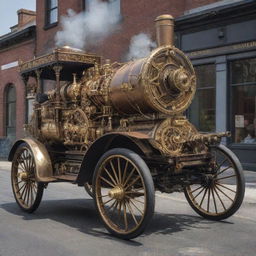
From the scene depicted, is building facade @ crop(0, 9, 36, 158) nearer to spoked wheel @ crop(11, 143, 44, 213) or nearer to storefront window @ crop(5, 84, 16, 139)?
storefront window @ crop(5, 84, 16, 139)

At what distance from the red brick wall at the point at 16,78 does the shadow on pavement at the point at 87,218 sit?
15.8m

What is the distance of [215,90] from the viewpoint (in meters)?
14.0

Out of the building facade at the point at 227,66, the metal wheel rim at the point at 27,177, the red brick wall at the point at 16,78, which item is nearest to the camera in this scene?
the metal wheel rim at the point at 27,177

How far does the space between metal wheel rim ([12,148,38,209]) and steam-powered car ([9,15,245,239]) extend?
0.02 meters

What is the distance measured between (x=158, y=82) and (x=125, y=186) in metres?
1.55

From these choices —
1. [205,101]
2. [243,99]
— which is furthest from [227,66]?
[205,101]

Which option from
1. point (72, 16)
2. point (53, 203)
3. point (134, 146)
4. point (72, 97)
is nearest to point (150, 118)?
point (134, 146)

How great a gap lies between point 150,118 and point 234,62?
7.85 metres

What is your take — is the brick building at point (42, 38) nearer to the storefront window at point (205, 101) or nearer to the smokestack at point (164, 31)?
the storefront window at point (205, 101)

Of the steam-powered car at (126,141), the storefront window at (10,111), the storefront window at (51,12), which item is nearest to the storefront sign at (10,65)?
the storefront window at (10,111)

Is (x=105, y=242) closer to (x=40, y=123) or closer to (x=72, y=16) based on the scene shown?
(x=40, y=123)

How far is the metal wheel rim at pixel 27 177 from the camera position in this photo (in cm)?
722

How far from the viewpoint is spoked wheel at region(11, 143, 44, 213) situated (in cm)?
705

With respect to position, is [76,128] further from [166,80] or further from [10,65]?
[10,65]
